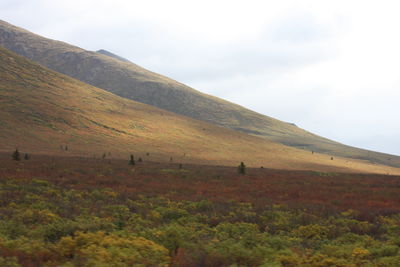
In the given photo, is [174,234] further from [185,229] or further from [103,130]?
[103,130]

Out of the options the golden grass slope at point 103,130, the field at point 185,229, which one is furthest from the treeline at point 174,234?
the golden grass slope at point 103,130

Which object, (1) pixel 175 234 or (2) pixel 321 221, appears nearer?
(1) pixel 175 234

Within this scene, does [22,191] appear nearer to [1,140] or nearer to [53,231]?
[53,231]

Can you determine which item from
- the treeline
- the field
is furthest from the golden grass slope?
the treeline

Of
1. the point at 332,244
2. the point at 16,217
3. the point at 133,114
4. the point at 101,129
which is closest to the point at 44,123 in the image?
the point at 101,129

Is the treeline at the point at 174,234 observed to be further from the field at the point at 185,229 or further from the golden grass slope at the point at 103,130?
the golden grass slope at the point at 103,130

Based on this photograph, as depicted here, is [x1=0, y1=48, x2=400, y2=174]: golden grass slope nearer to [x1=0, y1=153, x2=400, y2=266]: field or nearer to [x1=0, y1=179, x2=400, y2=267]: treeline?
[x1=0, y1=153, x2=400, y2=266]: field

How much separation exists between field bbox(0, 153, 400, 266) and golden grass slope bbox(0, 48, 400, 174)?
157 feet

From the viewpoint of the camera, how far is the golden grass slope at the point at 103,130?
→ 77206mm

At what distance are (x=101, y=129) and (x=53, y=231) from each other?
89.2 meters

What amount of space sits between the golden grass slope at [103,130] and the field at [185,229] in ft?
157

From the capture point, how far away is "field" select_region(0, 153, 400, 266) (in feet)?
29.6

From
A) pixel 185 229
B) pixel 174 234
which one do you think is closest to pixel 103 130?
pixel 185 229

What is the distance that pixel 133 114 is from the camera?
125562 mm
